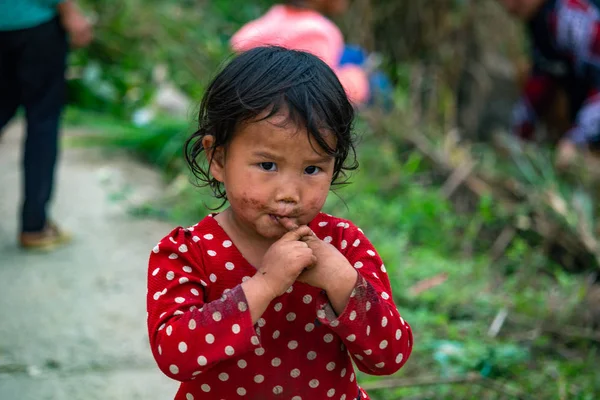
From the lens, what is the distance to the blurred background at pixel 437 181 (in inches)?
117

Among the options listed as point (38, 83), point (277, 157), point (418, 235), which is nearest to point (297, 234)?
point (277, 157)

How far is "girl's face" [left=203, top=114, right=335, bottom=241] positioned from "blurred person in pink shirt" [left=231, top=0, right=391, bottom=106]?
2859 mm

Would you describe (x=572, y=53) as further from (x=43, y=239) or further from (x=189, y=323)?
(x=189, y=323)

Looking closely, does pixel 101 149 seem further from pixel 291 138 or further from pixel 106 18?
pixel 291 138

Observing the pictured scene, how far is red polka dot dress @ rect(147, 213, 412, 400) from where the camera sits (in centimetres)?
147

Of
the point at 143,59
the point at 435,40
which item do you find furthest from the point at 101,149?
the point at 435,40

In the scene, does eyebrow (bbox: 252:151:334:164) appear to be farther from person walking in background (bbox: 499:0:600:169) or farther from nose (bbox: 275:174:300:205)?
person walking in background (bbox: 499:0:600:169)

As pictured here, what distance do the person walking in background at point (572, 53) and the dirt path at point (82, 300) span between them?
265 cm

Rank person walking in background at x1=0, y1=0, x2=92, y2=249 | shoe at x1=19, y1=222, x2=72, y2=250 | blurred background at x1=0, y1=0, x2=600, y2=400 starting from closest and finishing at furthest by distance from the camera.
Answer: blurred background at x1=0, y1=0, x2=600, y2=400, person walking in background at x1=0, y1=0, x2=92, y2=249, shoe at x1=19, y1=222, x2=72, y2=250

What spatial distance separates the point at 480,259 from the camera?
13.2 ft

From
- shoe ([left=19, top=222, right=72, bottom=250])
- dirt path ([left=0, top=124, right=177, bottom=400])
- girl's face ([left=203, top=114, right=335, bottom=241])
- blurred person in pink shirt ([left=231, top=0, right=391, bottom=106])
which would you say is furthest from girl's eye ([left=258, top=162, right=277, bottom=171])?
blurred person in pink shirt ([left=231, top=0, right=391, bottom=106])

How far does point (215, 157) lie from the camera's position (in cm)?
167

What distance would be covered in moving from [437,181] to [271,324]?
3.32 m

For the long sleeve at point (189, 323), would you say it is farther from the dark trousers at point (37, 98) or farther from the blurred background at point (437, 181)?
the dark trousers at point (37, 98)
